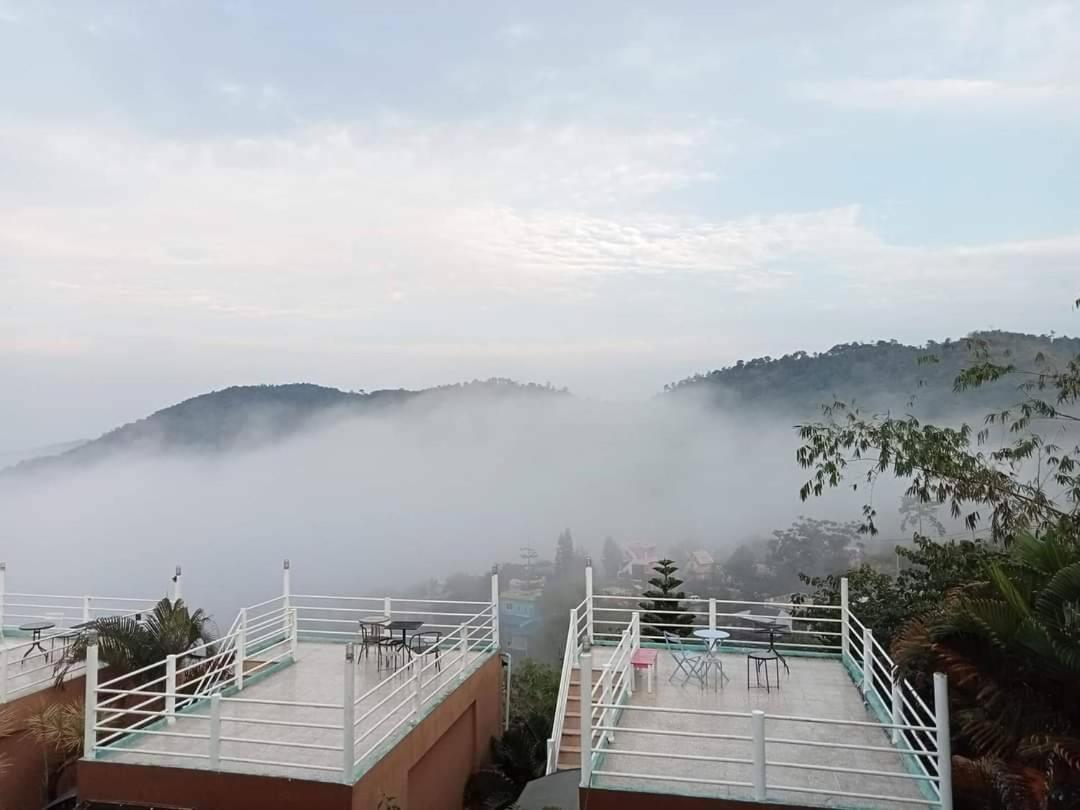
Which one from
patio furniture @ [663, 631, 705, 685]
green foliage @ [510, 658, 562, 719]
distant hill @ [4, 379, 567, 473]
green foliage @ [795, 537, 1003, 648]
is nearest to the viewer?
patio furniture @ [663, 631, 705, 685]

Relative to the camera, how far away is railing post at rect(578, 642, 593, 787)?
5660 mm

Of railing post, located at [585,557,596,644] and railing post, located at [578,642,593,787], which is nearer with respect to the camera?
railing post, located at [578,642,593,787]

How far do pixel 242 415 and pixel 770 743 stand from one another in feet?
117

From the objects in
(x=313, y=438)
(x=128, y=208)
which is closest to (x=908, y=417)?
(x=128, y=208)

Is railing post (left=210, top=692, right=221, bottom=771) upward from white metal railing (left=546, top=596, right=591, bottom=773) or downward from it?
upward

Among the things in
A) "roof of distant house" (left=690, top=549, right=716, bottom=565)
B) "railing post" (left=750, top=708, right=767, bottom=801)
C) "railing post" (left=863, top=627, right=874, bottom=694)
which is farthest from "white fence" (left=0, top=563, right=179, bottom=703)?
"roof of distant house" (left=690, top=549, right=716, bottom=565)

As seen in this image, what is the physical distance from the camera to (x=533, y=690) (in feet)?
46.2

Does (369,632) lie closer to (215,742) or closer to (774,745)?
(215,742)

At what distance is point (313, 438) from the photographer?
39.5 m

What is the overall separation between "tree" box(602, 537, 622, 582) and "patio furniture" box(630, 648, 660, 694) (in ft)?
49.3

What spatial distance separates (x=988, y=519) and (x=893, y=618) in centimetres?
203

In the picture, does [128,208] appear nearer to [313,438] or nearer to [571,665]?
[571,665]

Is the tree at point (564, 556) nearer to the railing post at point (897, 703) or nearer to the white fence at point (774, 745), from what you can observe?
the white fence at point (774, 745)

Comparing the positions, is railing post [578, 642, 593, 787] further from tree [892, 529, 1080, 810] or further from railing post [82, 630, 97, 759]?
railing post [82, 630, 97, 759]
